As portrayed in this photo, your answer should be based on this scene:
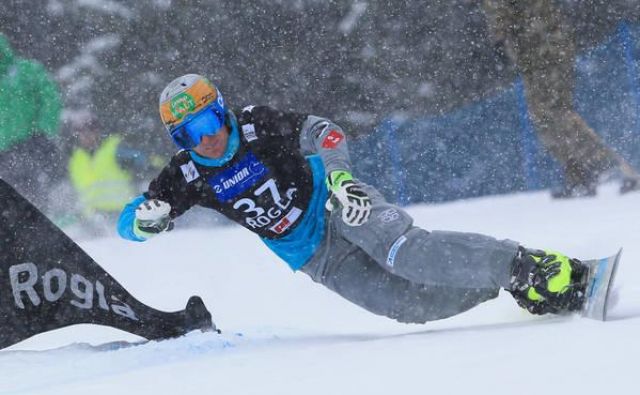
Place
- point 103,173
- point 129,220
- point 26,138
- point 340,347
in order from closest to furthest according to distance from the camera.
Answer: point 340,347, point 129,220, point 103,173, point 26,138

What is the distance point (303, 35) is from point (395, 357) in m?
10.8

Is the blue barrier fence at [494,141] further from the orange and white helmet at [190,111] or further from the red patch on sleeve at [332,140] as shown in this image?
the orange and white helmet at [190,111]

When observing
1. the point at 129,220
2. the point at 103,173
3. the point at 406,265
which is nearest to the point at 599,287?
the point at 406,265

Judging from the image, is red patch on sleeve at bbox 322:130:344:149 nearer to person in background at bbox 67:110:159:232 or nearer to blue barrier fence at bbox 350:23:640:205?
blue barrier fence at bbox 350:23:640:205

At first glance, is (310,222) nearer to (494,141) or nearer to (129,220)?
(129,220)

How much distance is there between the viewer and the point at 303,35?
42.6 ft

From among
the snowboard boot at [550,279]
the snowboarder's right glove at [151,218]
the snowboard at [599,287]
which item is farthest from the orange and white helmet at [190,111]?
the snowboard at [599,287]

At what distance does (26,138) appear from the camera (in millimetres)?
12680

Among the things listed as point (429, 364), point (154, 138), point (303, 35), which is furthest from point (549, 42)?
point (429, 364)

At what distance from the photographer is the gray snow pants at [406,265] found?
3.50 m

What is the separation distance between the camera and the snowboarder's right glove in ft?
12.7

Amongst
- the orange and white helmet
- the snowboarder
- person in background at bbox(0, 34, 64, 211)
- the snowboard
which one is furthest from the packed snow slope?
person in background at bbox(0, 34, 64, 211)

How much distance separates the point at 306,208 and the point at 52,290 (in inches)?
56.5

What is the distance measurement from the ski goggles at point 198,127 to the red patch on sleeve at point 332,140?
456 mm
